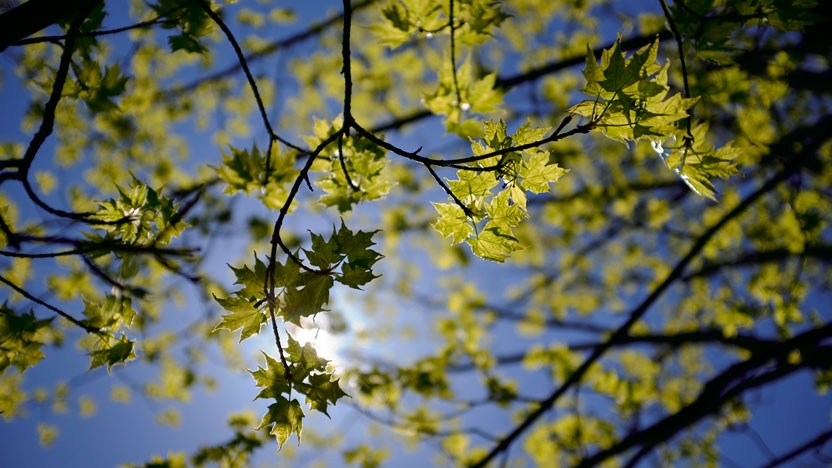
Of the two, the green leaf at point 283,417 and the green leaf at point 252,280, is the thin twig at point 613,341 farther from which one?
the green leaf at point 252,280

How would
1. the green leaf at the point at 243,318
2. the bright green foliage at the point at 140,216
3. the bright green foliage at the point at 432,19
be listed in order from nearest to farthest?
1. the green leaf at the point at 243,318
2. the bright green foliage at the point at 140,216
3. the bright green foliage at the point at 432,19

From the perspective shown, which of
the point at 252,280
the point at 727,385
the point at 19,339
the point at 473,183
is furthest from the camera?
the point at 727,385

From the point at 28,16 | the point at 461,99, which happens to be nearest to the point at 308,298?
the point at 28,16

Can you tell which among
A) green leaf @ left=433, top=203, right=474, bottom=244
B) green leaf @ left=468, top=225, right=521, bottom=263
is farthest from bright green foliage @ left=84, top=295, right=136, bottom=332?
green leaf @ left=468, top=225, right=521, bottom=263

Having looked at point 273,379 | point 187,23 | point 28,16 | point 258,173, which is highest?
point 187,23

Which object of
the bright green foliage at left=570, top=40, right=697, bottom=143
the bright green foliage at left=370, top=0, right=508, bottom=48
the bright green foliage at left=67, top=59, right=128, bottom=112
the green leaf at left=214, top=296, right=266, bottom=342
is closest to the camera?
the bright green foliage at left=570, top=40, right=697, bottom=143

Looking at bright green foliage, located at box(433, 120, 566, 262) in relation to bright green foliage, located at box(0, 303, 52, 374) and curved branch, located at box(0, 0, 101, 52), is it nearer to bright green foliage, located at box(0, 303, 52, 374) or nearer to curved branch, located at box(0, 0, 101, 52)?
curved branch, located at box(0, 0, 101, 52)

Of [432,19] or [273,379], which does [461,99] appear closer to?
[432,19]

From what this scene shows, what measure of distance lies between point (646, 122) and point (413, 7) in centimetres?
130

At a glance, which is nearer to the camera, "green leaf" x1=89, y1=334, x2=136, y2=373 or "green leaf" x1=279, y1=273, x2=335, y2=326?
"green leaf" x1=279, y1=273, x2=335, y2=326

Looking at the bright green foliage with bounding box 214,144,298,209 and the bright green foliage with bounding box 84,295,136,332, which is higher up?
the bright green foliage with bounding box 214,144,298,209

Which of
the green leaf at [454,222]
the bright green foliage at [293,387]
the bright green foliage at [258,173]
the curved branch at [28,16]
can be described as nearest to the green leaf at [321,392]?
the bright green foliage at [293,387]

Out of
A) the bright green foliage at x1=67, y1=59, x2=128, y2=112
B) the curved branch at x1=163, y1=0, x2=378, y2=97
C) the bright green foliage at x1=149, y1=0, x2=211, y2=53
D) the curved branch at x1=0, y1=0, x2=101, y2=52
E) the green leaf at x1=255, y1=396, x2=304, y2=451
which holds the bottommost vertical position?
the green leaf at x1=255, y1=396, x2=304, y2=451

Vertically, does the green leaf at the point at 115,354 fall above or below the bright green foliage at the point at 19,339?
below
